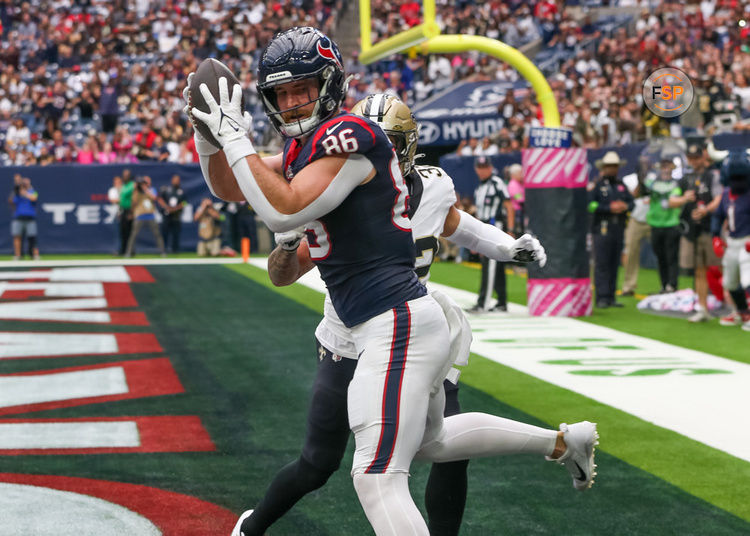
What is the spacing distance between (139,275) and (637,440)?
13.3 m

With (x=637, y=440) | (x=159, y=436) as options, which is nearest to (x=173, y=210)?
(x=159, y=436)

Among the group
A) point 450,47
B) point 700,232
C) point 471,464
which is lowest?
point 471,464

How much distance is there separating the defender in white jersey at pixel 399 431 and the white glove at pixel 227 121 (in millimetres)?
438

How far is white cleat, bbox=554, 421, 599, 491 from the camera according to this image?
12.1 feet

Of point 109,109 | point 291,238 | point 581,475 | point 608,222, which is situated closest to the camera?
point 291,238

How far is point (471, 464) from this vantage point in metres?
5.52

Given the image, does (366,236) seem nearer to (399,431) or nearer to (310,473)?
(399,431)

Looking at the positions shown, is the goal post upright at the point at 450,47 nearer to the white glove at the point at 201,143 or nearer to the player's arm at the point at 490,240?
the player's arm at the point at 490,240

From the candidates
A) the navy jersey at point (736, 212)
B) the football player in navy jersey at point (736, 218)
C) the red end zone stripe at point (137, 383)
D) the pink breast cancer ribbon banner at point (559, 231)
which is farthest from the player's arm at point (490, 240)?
the pink breast cancer ribbon banner at point (559, 231)

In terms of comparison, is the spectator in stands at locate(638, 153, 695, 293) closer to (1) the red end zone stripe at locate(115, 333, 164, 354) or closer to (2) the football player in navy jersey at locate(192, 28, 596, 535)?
(1) the red end zone stripe at locate(115, 333, 164, 354)

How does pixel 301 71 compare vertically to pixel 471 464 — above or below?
above

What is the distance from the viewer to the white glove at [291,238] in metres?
3.43

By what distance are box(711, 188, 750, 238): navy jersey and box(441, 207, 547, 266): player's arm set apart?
663 cm

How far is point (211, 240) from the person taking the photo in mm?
23797
